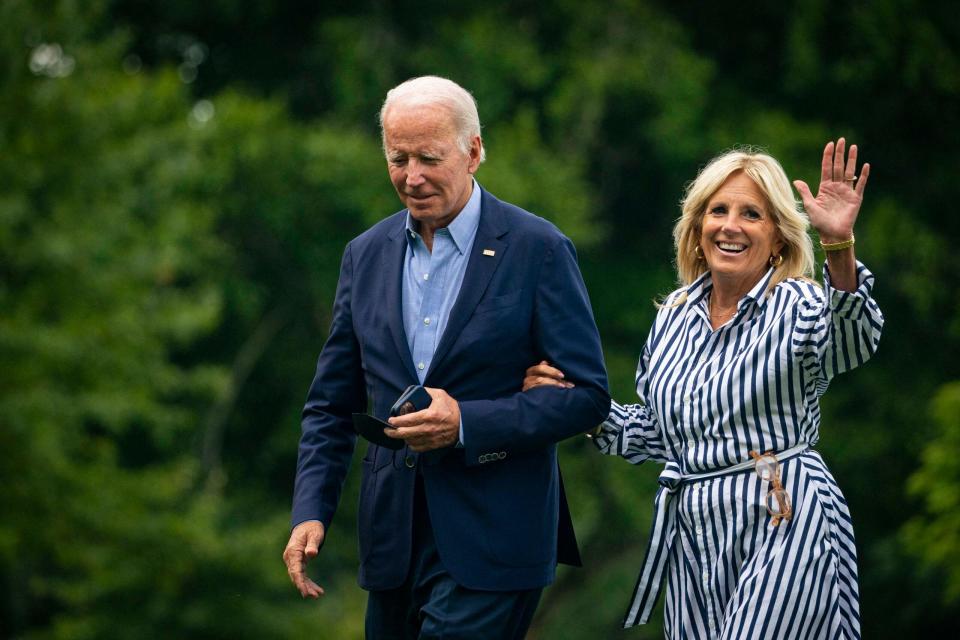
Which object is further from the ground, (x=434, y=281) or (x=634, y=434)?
(x=434, y=281)

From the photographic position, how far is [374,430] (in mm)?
4156

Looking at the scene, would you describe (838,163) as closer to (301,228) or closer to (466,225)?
(466,225)

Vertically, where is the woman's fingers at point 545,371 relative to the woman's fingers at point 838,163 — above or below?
below

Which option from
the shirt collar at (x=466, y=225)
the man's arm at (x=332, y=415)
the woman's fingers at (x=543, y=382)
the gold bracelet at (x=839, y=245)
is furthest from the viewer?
the man's arm at (x=332, y=415)

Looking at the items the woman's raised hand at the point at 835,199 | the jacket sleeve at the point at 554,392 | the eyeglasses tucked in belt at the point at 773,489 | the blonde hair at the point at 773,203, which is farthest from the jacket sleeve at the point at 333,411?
the woman's raised hand at the point at 835,199

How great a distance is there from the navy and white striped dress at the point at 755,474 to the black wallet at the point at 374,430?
0.75m

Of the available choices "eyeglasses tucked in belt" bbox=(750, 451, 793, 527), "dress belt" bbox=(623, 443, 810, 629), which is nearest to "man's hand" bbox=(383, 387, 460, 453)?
"dress belt" bbox=(623, 443, 810, 629)

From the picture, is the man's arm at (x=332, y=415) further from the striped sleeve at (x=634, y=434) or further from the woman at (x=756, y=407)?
the striped sleeve at (x=634, y=434)

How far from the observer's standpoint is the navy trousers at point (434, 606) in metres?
4.16

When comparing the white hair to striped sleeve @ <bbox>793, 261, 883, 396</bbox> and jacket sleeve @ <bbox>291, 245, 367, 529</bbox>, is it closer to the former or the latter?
jacket sleeve @ <bbox>291, 245, 367, 529</bbox>

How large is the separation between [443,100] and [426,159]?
0.51 ft

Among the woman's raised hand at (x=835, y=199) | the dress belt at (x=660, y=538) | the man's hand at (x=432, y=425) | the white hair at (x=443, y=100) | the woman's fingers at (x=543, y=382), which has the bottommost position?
the dress belt at (x=660, y=538)

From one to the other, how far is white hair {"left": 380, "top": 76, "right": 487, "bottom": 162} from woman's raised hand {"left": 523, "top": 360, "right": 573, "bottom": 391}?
23.1 inches

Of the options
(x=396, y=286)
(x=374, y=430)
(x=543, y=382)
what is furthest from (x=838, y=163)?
(x=374, y=430)
